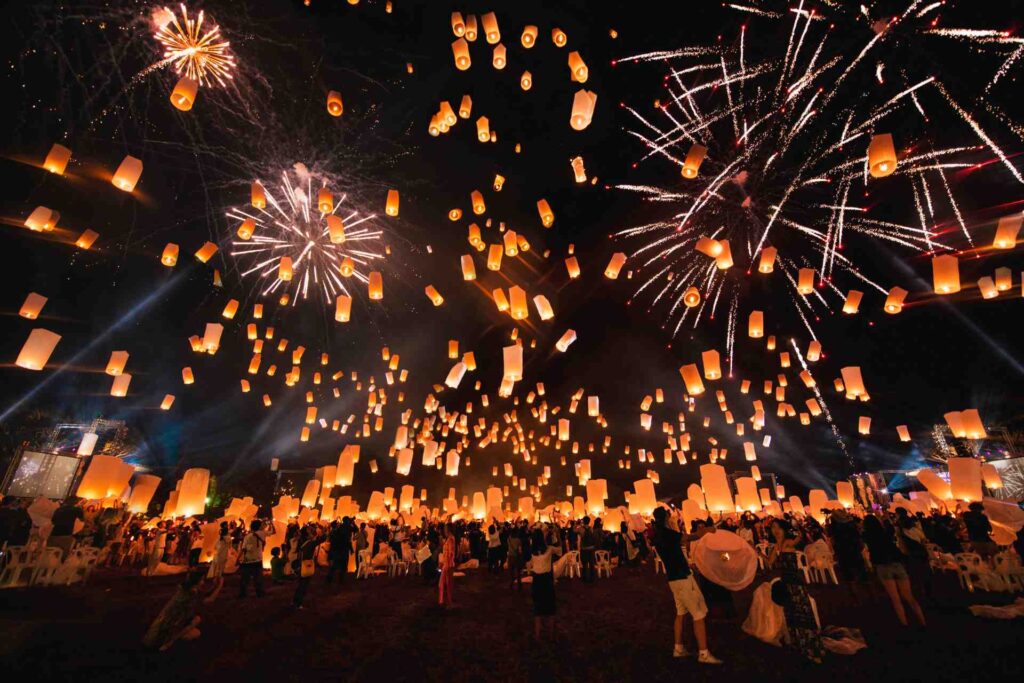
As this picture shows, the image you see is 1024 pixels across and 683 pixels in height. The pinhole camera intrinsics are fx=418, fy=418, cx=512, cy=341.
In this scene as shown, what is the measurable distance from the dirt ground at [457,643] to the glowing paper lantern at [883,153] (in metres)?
5.54

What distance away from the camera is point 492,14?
19.4 feet

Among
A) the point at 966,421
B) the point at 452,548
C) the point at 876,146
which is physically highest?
the point at 876,146

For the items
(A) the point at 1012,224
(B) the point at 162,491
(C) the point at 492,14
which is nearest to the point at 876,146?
(A) the point at 1012,224

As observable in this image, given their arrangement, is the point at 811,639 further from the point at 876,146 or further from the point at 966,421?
the point at 966,421

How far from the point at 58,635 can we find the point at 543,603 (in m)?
5.89

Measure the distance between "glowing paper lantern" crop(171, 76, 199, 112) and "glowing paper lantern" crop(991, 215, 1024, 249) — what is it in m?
12.1

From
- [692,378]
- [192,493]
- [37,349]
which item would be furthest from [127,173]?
[692,378]

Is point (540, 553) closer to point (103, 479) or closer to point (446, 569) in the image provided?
point (446, 569)

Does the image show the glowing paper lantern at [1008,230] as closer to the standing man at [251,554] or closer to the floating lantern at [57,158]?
the standing man at [251,554]

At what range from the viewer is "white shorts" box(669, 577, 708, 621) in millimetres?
4363

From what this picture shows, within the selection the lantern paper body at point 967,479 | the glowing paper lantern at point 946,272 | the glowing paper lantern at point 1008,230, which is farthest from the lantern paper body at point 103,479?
the lantern paper body at point 967,479

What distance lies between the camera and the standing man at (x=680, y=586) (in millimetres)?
4293

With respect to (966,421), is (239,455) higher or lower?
higher

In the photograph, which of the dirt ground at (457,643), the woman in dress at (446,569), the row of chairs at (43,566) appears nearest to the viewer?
the dirt ground at (457,643)
